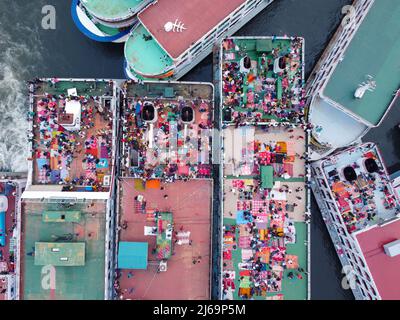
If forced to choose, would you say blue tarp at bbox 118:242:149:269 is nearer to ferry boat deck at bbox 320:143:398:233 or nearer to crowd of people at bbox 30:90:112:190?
crowd of people at bbox 30:90:112:190

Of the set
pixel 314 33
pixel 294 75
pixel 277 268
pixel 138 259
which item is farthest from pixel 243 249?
pixel 314 33

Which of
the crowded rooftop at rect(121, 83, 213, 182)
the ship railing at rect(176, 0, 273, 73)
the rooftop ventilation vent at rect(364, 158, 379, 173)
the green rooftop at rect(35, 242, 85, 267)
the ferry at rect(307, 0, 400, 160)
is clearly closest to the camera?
the green rooftop at rect(35, 242, 85, 267)

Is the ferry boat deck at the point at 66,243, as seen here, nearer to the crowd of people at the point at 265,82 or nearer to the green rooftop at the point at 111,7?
the crowd of people at the point at 265,82

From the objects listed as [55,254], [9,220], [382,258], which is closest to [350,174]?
[382,258]

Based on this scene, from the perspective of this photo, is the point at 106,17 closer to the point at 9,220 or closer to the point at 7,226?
the point at 9,220

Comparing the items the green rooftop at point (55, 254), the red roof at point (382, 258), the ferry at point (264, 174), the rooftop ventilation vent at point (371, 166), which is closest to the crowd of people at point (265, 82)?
the ferry at point (264, 174)

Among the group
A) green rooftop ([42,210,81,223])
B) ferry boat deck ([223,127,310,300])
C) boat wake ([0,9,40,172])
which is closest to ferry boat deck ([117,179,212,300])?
ferry boat deck ([223,127,310,300])
